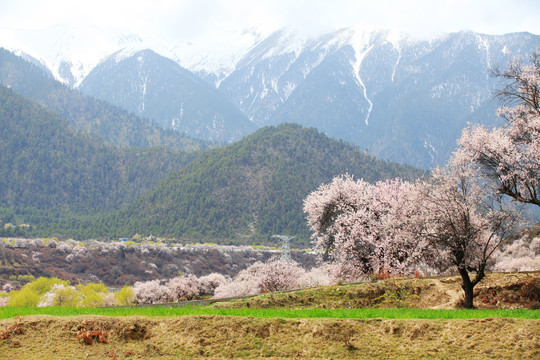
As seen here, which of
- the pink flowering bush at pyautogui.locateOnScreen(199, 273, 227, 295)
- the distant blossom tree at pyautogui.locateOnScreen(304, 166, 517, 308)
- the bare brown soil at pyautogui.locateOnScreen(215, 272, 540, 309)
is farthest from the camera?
the pink flowering bush at pyautogui.locateOnScreen(199, 273, 227, 295)

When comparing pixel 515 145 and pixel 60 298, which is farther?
pixel 60 298

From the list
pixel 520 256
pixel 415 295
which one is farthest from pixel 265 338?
pixel 520 256

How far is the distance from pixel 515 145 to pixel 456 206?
680 cm

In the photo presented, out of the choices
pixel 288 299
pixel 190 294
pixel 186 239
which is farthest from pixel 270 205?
pixel 288 299

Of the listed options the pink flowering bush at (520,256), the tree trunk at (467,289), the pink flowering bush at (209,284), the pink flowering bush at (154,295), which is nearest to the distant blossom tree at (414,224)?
the tree trunk at (467,289)

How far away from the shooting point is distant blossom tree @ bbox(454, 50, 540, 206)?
942 inches

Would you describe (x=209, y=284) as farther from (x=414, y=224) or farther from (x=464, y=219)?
(x=464, y=219)

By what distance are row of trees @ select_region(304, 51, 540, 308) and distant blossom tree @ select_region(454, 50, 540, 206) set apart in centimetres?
5

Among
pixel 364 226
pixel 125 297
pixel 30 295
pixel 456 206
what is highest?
pixel 456 206

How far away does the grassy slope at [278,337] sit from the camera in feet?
44.2

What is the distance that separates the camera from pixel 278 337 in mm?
14258

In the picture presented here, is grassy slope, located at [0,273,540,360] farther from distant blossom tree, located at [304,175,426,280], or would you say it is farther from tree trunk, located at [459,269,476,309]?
distant blossom tree, located at [304,175,426,280]

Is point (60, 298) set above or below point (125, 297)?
above

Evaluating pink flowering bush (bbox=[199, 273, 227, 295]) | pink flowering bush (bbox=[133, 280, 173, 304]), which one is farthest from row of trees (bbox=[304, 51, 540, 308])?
pink flowering bush (bbox=[199, 273, 227, 295])
